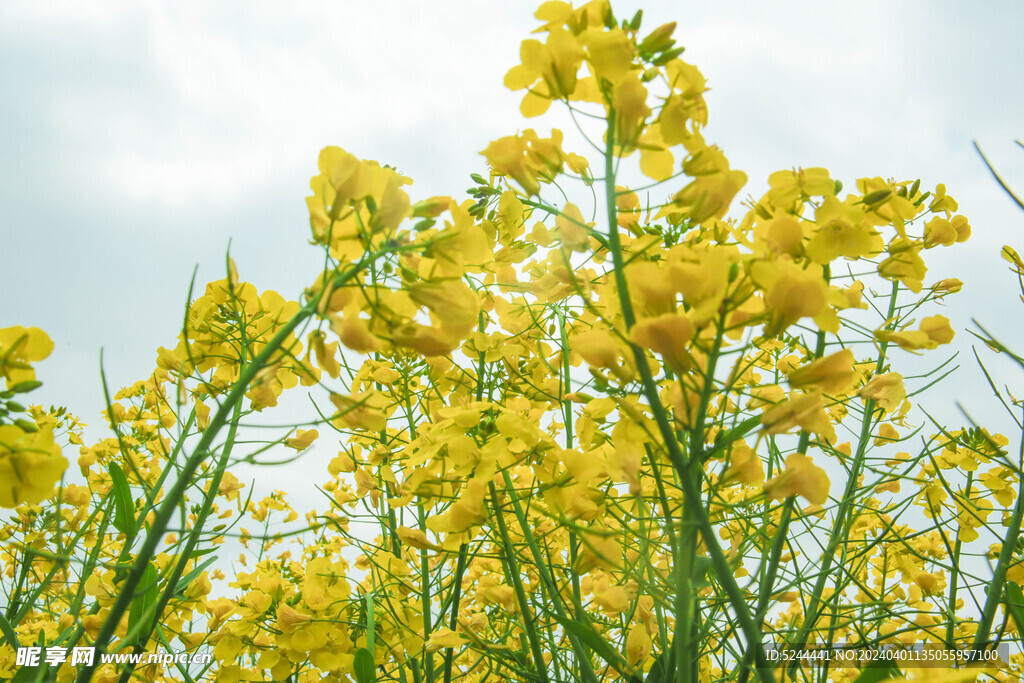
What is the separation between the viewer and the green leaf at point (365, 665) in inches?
38.1

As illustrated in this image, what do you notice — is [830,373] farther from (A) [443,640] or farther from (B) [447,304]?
(A) [443,640]

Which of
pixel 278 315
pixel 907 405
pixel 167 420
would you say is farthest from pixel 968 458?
pixel 167 420

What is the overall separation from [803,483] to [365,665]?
68 centimetres

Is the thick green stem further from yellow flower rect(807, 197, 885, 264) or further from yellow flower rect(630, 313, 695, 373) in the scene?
yellow flower rect(807, 197, 885, 264)

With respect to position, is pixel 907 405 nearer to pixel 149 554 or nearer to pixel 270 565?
pixel 149 554

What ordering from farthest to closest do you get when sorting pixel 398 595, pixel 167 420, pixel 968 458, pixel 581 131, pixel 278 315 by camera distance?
pixel 968 458, pixel 167 420, pixel 398 595, pixel 278 315, pixel 581 131

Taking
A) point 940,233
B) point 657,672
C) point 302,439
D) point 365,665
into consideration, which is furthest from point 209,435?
point 940,233

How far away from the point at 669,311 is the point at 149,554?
51 centimetres

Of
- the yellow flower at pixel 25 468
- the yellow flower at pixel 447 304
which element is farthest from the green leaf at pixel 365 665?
the yellow flower at pixel 447 304

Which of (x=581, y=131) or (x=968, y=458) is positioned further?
(x=968, y=458)

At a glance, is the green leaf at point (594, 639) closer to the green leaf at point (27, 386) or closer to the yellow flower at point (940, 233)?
the green leaf at point (27, 386)

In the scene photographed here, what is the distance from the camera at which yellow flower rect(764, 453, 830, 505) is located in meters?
0.63

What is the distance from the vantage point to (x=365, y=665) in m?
0.97

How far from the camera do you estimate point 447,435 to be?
0.98 meters
